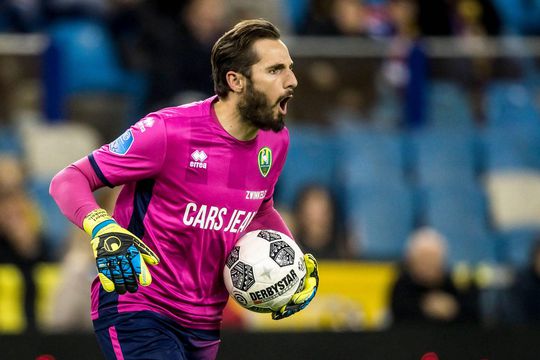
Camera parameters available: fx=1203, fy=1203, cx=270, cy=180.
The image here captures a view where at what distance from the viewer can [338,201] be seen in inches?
351

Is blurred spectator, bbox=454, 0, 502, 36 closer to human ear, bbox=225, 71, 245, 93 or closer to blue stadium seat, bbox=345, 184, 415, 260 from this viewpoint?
blue stadium seat, bbox=345, 184, 415, 260

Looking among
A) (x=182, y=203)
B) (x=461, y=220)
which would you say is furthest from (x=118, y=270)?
(x=461, y=220)

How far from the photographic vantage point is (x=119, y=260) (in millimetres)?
4180

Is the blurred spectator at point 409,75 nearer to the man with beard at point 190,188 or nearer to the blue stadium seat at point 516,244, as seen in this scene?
the blue stadium seat at point 516,244

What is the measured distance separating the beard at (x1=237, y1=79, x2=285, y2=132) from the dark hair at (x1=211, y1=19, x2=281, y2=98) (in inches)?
3.2

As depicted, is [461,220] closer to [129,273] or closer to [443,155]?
[443,155]

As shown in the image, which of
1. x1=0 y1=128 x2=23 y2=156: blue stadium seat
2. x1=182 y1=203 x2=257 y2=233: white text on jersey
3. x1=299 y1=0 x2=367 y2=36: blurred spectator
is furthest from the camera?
x1=299 y1=0 x2=367 y2=36: blurred spectator

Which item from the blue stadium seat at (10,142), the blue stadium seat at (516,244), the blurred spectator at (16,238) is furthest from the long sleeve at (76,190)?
the blue stadium seat at (516,244)

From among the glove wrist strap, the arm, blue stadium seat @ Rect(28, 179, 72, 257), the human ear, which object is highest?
the human ear

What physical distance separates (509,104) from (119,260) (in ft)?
19.3

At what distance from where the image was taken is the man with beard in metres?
4.62

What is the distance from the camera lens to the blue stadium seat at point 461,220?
919 centimetres

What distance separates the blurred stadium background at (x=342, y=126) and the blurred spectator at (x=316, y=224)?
0.01m

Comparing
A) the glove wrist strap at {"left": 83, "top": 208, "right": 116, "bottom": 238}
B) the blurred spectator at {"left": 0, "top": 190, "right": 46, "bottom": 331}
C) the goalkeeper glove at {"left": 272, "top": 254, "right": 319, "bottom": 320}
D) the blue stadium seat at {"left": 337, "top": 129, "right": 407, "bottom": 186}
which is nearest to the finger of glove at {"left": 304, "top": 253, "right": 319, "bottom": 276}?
the goalkeeper glove at {"left": 272, "top": 254, "right": 319, "bottom": 320}
